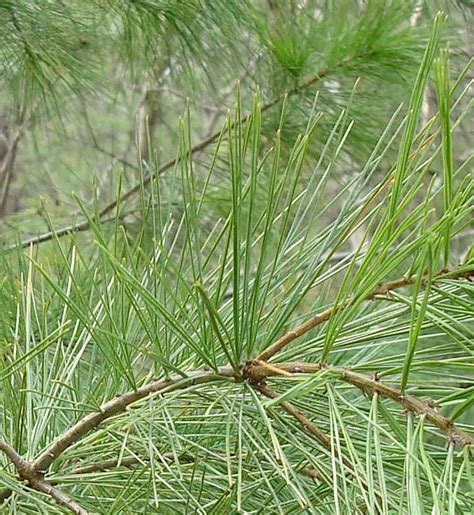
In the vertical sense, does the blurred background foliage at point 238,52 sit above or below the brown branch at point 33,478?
above

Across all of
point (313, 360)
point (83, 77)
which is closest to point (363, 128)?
point (83, 77)

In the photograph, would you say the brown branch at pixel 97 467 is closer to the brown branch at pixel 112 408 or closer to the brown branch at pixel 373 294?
the brown branch at pixel 112 408

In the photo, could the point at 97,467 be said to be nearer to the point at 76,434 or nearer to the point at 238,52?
the point at 76,434

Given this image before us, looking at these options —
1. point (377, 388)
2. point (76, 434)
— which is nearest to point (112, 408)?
point (76, 434)

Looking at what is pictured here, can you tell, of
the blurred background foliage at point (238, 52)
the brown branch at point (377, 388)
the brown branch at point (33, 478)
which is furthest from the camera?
the blurred background foliage at point (238, 52)

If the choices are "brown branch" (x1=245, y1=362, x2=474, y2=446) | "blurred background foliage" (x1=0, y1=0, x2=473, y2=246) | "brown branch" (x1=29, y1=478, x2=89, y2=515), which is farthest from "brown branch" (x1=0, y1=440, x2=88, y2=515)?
"blurred background foliage" (x1=0, y1=0, x2=473, y2=246)

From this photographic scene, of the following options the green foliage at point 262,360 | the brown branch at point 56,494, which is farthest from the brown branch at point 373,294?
the brown branch at point 56,494

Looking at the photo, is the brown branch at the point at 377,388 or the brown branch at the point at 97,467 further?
the brown branch at the point at 97,467

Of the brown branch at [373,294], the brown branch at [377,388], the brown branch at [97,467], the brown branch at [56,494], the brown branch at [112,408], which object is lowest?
the brown branch at [97,467]

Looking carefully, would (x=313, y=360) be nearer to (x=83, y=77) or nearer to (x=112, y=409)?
(x=112, y=409)
